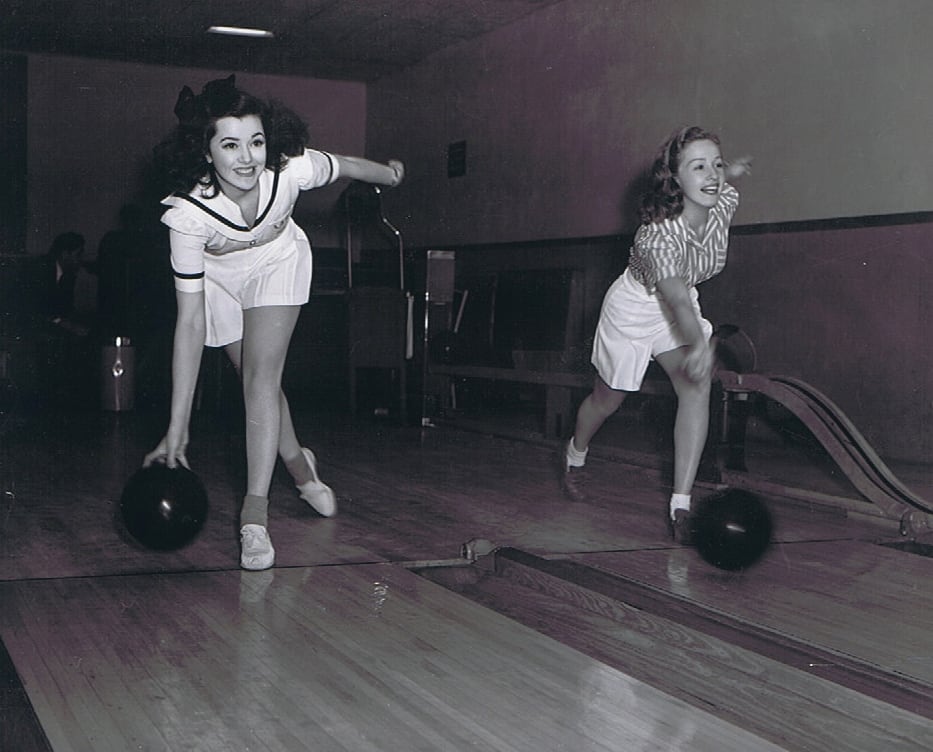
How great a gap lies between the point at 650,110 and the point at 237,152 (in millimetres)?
3926

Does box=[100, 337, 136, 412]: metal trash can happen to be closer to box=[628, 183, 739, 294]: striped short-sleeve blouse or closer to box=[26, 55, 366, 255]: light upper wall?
box=[26, 55, 366, 255]: light upper wall

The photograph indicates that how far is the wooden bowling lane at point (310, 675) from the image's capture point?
1804 mm

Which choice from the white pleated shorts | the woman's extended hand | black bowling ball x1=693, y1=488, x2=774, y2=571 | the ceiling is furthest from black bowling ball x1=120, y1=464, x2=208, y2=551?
the ceiling

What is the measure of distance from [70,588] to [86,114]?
706cm

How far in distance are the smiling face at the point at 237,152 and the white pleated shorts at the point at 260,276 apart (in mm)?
236

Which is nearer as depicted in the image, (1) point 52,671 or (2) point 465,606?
(1) point 52,671

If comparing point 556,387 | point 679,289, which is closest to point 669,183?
point 679,289

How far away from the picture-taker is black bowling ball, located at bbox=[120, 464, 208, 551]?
2.76 metres

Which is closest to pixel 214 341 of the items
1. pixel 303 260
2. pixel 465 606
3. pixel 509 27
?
pixel 303 260

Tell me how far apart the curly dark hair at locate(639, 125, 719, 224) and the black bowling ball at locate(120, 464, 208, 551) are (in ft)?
4.94

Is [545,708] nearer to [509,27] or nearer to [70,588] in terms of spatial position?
[70,588]

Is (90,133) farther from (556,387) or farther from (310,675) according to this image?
(310,675)

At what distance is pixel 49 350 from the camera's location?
25.7ft

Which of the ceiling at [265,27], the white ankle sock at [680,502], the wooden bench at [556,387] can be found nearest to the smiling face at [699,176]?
the white ankle sock at [680,502]
